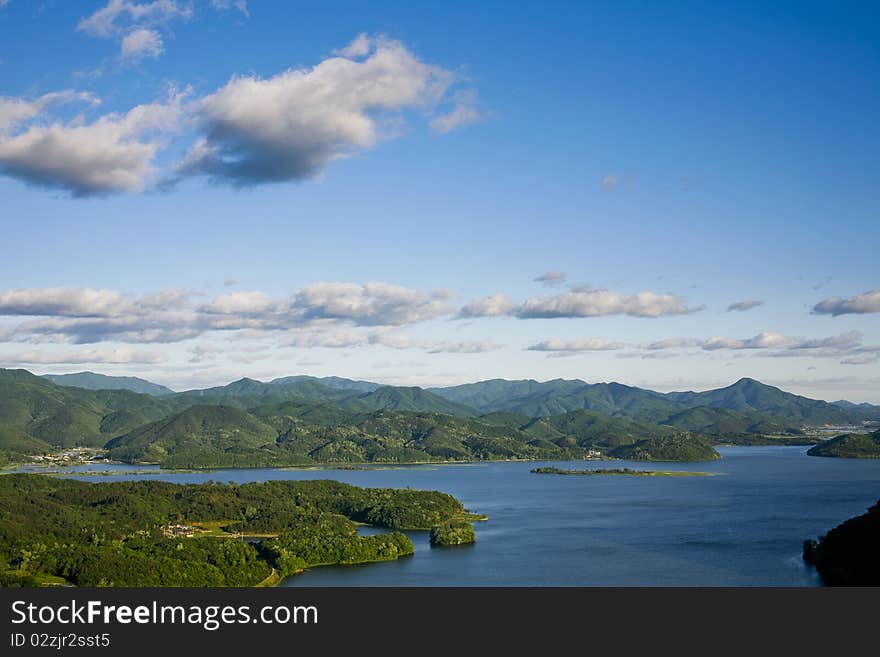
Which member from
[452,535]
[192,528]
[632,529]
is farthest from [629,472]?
[192,528]

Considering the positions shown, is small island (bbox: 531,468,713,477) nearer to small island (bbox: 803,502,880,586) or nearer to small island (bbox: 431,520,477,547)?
small island (bbox: 431,520,477,547)

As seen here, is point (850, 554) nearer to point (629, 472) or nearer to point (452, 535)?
point (452, 535)

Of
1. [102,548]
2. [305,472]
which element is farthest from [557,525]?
[305,472]

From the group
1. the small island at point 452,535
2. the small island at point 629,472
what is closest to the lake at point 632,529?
the small island at point 452,535

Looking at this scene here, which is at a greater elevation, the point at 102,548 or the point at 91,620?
the point at 91,620

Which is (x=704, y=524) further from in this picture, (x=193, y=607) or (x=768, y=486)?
(x=193, y=607)

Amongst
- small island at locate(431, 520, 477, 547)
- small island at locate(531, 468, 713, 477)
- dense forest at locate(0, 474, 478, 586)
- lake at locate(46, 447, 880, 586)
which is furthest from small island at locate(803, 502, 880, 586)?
small island at locate(531, 468, 713, 477)
